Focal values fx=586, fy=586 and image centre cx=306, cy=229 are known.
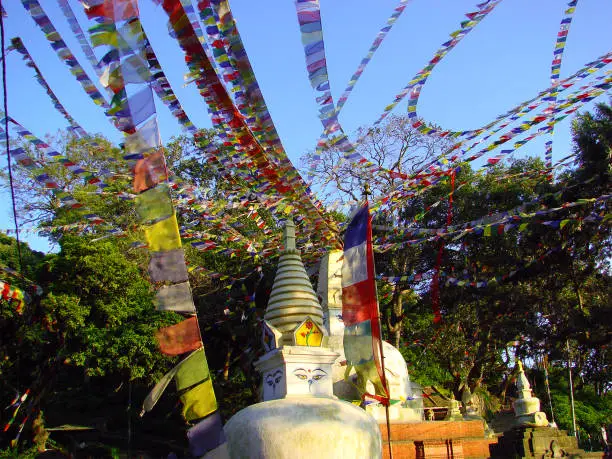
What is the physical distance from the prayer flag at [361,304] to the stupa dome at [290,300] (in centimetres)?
72

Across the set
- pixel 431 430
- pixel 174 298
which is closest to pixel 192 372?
pixel 174 298

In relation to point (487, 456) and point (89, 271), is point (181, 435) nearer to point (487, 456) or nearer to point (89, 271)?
point (89, 271)

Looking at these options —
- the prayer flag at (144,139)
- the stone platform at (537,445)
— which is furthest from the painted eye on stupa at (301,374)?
the stone platform at (537,445)

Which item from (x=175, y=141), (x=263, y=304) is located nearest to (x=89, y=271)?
(x=263, y=304)

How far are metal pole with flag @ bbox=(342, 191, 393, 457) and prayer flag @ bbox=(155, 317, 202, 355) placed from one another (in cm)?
335

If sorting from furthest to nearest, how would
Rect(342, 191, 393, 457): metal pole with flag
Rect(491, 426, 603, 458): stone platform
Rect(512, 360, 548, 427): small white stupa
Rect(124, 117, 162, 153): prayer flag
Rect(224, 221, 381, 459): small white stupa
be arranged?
Rect(512, 360, 548, 427): small white stupa, Rect(491, 426, 603, 458): stone platform, Rect(342, 191, 393, 457): metal pole with flag, Rect(224, 221, 381, 459): small white stupa, Rect(124, 117, 162, 153): prayer flag

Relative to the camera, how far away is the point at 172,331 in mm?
4695

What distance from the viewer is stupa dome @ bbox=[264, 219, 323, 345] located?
852 cm

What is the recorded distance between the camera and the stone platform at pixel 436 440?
11.6 metres

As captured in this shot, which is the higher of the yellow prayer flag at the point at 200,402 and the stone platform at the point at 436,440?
the yellow prayer flag at the point at 200,402

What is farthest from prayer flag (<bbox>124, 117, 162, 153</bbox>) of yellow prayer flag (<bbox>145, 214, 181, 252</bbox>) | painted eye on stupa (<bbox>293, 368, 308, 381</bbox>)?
painted eye on stupa (<bbox>293, 368, 308, 381</bbox>)

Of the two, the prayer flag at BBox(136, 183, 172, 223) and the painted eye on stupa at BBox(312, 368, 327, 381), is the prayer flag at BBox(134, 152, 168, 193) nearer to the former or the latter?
the prayer flag at BBox(136, 183, 172, 223)

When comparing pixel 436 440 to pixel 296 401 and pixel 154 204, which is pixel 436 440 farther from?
pixel 154 204

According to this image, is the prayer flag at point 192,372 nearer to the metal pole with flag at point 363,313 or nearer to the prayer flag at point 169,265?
the prayer flag at point 169,265
